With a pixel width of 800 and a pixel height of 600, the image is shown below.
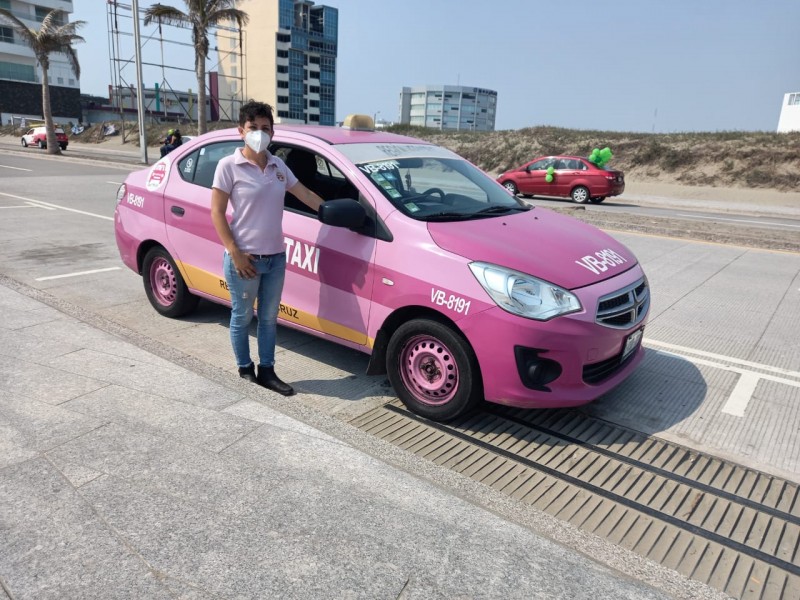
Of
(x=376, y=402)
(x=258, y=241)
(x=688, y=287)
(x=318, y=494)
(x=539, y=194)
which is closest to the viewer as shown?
(x=318, y=494)

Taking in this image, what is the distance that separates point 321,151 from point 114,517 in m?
2.71

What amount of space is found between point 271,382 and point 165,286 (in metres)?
2.02

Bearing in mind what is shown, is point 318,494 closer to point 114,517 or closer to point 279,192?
point 114,517

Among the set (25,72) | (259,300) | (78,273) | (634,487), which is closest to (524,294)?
(634,487)

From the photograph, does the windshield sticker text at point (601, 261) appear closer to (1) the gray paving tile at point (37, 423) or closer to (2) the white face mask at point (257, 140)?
(2) the white face mask at point (257, 140)

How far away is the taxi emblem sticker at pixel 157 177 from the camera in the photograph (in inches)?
204

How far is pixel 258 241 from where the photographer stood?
3760 mm

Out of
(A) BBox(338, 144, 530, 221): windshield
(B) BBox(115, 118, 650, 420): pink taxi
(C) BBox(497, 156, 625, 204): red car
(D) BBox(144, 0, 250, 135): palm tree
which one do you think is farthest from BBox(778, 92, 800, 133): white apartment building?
(B) BBox(115, 118, 650, 420): pink taxi

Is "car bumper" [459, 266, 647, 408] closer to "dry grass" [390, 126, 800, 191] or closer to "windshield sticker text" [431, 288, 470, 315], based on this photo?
"windshield sticker text" [431, 288, 470, 315]

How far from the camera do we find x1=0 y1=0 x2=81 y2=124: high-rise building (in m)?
67.1

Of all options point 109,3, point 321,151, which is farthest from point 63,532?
point 109,3

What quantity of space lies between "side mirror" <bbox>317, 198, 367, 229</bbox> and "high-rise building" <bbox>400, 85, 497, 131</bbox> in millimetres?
166836

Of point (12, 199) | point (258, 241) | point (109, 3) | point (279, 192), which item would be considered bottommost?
point (12, 199)

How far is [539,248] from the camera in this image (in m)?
3.74
